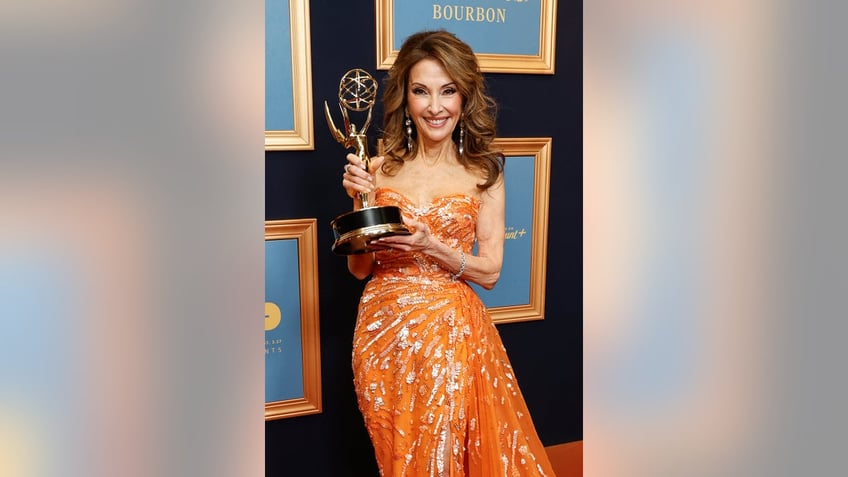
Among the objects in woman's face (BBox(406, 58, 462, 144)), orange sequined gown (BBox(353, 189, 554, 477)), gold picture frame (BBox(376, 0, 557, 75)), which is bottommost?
orange sequined gown (BBox(353, 189, 554, 477))

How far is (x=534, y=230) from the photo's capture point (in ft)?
12.3

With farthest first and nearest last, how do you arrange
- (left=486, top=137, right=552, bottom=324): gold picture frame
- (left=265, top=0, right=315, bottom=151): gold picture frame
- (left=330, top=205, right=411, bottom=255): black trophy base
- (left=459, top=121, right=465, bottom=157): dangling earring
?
(left=486, top=137, right=552, bottom=324): gold picture frame < (left=265, top=0, right=315, bottom=151): gold picture frame < (left=459, top=121, right=465, bottom=157): dangling earring < (left=330, top=205, right=411, bottom=255): black trophy base

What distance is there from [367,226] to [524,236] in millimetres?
1707

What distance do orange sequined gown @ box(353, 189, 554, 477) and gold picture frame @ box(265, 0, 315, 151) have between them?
2.33ft

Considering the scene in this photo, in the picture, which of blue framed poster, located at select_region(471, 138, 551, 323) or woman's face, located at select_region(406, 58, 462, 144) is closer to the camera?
woman's face, located at select_region(406, 58, 462, 144)

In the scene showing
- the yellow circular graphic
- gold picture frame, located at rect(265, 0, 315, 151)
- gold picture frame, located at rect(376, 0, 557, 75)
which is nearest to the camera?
gold picture frame, located at rect(265, 0, 315, 151)

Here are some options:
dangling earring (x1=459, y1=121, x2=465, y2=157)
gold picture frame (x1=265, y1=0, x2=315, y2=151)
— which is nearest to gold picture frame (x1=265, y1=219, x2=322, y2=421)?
gold picture frame (x1=265, y1=0, x2=315, y2=151)

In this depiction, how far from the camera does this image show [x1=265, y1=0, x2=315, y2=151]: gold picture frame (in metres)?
3.02

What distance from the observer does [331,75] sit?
312cm

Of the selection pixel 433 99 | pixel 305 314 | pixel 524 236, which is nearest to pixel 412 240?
pixel 433 99

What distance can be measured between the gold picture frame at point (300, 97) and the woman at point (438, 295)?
57cm

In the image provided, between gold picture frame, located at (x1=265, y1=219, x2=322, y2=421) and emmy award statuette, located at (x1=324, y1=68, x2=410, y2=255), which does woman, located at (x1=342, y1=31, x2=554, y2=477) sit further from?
gold picture frame, located at (x1=265, y1=219, x2=322, y2=421)
